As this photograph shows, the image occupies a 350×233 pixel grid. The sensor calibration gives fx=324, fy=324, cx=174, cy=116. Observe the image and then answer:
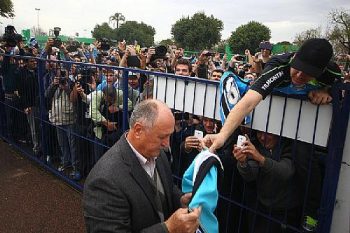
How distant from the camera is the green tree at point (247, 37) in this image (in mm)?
49531

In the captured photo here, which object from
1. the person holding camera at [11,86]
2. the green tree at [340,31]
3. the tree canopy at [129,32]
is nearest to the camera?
the person holding camera at [11,86]

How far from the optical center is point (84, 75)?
486 cm

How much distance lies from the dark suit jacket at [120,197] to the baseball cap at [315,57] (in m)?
1.24

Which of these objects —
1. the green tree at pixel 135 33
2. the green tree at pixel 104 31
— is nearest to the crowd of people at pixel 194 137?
the green tree at pixel 135 33

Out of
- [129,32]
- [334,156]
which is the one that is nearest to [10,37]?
[334,156]

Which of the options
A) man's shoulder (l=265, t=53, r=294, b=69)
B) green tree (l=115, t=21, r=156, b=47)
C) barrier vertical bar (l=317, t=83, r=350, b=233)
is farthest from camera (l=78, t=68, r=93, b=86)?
green tree (l=115, t=21, r=156, b=47)

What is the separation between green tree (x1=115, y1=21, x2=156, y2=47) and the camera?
86175mm

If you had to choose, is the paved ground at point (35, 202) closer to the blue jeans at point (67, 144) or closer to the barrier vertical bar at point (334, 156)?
the blue jeans at point (67, 144)

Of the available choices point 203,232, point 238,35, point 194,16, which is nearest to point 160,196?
point 203,232

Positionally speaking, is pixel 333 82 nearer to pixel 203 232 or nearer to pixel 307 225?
pixel 307 225

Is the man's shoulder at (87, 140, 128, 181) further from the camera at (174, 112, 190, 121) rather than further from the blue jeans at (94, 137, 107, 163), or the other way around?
the blue jeans at (94, 137, 107, 163)

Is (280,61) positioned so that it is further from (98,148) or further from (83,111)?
(83,111)

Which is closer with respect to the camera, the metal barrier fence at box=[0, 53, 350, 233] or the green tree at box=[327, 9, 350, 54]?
the metal barrier fence at box=[0, 53, 350, 233]

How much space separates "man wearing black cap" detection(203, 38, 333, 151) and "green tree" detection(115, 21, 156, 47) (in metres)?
82.7
